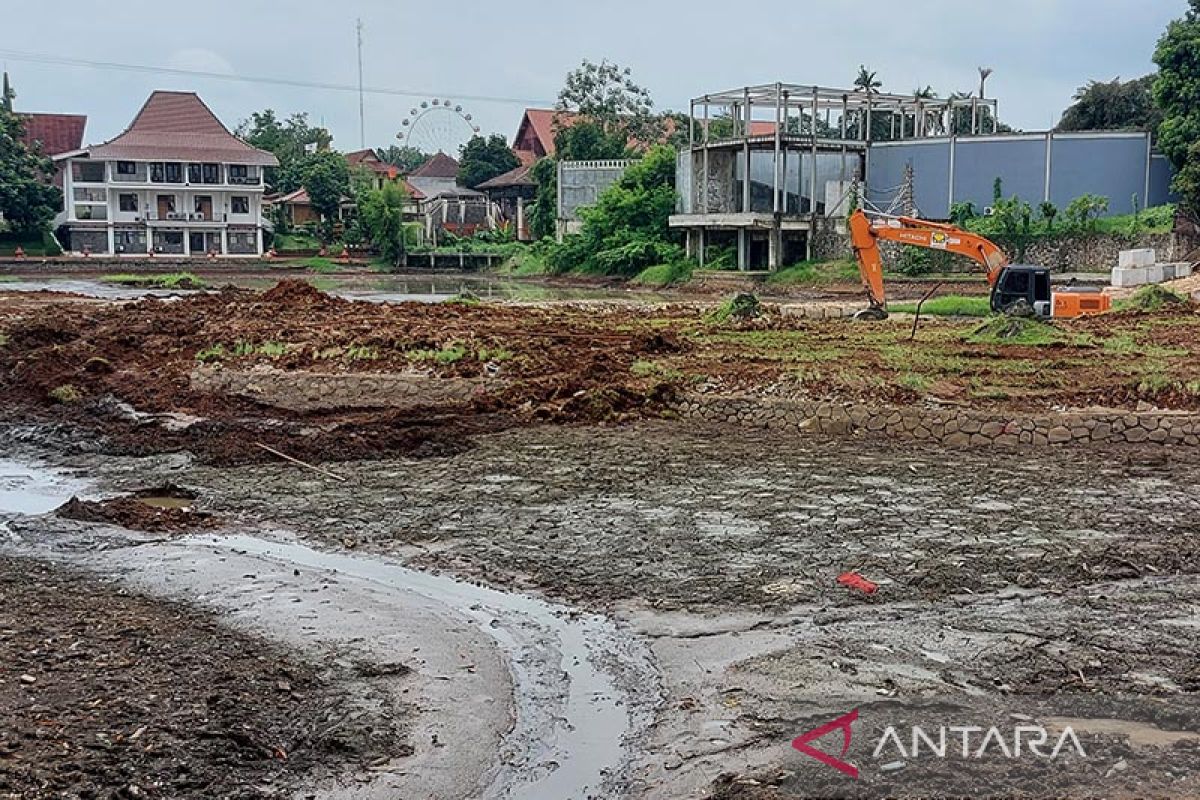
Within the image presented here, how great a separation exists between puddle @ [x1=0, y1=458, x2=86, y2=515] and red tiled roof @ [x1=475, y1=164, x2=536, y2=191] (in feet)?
214

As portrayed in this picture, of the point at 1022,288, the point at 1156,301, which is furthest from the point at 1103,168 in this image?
the point at 1022,288

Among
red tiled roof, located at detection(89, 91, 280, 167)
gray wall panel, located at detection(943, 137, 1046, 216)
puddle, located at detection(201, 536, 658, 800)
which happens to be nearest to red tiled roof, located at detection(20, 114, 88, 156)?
red tiled roof, located at detection(89, 91, 280, 167)

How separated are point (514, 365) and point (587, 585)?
10691 millimetres

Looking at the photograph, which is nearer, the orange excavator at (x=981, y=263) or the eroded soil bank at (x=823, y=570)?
the eroded soil bank at (x=823, y=570)

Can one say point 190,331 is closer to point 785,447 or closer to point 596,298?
point 785,447

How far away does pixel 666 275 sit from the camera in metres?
55.2

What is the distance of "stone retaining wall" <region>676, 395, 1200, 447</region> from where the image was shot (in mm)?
16812

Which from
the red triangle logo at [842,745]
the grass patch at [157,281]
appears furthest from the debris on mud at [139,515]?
the grass patch at [157,281]

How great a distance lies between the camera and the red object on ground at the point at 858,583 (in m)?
10.2

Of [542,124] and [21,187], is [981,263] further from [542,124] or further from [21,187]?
[542,124]

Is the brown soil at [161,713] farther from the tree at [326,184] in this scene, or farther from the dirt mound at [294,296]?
the tree at [326,184]

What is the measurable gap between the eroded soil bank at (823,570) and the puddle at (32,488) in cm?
46

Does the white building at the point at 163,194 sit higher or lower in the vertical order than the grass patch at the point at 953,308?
higher

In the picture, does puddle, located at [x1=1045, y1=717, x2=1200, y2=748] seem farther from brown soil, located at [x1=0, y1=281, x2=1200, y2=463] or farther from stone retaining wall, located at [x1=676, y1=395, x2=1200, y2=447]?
brown soil, located at [x1=0, y1=281, x2=1200, y2=463]
